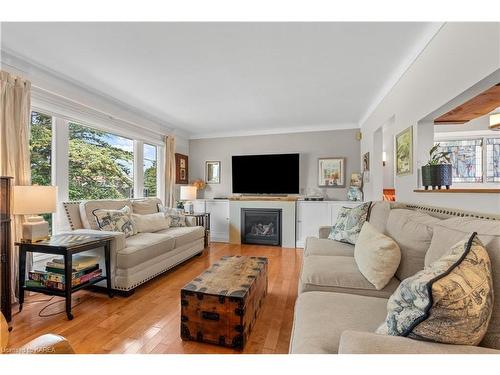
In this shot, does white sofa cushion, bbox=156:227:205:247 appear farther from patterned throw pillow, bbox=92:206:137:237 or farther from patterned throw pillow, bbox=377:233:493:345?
patterned throw pillow, bbox=377:233:493:345

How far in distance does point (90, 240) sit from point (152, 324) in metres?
0.96

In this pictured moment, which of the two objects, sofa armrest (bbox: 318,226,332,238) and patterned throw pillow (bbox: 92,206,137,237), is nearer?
patterned throw pillow (bbox: 92,206,137,237)

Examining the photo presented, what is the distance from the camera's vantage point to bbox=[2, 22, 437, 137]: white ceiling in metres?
1.89

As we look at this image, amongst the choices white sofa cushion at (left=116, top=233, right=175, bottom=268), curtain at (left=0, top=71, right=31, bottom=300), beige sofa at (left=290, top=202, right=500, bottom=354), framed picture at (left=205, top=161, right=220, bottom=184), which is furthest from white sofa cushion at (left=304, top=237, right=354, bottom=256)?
framed picture at (left=205, top=161, right=220, bottom=184)

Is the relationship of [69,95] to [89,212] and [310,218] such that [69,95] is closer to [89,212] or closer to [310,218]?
[89,212]

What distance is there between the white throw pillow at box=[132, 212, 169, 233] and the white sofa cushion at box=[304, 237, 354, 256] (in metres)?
2.14

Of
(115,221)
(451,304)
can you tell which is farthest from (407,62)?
(115,221)

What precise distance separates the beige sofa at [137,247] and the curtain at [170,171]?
985 millimetres

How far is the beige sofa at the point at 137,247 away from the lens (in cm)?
243

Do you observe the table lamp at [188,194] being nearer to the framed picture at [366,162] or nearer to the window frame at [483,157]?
the framed picture at [366,162]

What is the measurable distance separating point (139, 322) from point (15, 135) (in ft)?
6.72

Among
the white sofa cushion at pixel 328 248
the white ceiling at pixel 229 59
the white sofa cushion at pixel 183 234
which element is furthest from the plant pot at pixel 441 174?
the white sofa cushion at pixel 183 234

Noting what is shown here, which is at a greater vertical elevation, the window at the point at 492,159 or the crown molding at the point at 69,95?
the crown molding at the point at 69,95

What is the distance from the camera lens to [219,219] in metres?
5.05
